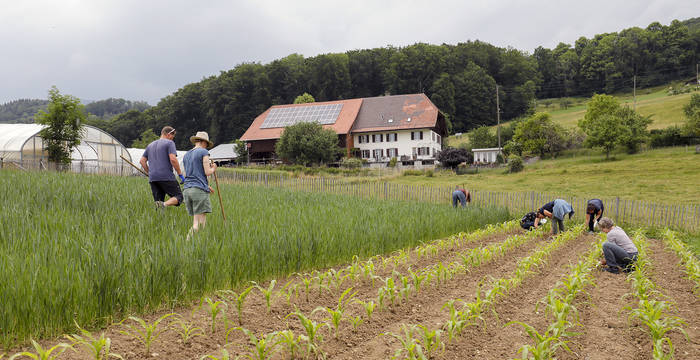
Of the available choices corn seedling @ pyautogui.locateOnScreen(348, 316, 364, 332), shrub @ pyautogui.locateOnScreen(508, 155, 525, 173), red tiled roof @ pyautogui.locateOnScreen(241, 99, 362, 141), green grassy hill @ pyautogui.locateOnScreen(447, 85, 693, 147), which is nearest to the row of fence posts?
corn seedling @ pyautogui.locateOnScreen(348, 316, 364, 332)

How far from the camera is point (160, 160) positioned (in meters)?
6.75

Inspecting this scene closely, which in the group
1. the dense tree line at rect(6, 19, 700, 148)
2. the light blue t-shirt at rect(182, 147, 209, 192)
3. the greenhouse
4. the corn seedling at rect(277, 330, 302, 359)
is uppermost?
the dense tree line at rect(6, 19, 700, 148)

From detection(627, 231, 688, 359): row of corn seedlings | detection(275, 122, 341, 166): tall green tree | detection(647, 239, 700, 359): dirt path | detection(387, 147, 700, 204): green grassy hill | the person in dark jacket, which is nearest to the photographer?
detection(627, 231, 688, 359): row of corn seedlings

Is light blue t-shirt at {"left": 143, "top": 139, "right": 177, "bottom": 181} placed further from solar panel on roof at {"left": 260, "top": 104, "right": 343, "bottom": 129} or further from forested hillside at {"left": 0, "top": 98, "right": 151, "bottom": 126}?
forested hillside at {"left": 0, "top": 98, "right": 151, "bottom": 126}

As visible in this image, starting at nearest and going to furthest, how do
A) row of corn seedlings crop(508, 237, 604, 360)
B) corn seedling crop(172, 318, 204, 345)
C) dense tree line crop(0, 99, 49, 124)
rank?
row of corn seedlings crop(508, 237, 604, 360)
corn seedling crop(172, 318, 204, 345)
dense tree line crop(0, 99, 49, 124)

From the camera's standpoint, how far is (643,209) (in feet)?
47.7

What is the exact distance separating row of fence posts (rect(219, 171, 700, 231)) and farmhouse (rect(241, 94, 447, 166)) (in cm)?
2046

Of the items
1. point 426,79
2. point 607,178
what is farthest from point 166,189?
point 426,79

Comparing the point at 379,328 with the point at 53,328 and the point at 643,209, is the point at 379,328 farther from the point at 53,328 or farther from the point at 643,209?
the point at 643,209

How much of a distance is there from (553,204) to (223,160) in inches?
1985

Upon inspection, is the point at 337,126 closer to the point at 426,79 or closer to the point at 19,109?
the point at 426,79

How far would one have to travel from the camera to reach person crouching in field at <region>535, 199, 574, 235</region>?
10969 mm

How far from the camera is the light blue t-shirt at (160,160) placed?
6.71 m

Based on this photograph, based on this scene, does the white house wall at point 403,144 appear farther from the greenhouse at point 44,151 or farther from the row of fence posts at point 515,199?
the greenhouse at point 44,151
